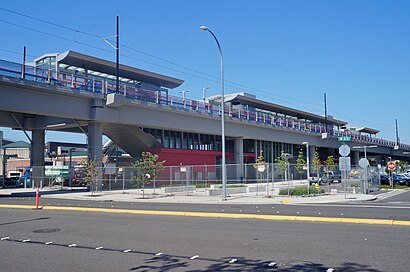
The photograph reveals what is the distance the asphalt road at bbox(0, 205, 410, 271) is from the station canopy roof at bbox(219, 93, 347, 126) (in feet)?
175

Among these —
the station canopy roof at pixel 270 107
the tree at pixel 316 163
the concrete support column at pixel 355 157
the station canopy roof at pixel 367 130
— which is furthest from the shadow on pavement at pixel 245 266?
the station canopy roof at pixel 367 130

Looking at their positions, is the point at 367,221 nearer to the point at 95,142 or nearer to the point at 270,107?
the point at 95,142

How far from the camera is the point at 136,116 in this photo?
38.3 metres

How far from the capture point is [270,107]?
250 ft

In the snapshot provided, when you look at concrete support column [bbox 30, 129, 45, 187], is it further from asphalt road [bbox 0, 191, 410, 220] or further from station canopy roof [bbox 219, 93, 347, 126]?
station canopy roof [bbox 219, 93, 347, 126]

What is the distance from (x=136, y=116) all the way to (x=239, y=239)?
28583mm

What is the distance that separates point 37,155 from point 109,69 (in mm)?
12120

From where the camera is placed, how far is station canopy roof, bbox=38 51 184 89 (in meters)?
41.3

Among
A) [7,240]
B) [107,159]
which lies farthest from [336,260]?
[107,159]

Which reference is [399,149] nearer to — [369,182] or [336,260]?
[369,182]

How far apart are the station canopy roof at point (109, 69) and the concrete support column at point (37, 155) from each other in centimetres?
837

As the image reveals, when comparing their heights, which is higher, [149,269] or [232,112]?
[232,112]

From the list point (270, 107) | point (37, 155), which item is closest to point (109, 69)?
point (37, 155)

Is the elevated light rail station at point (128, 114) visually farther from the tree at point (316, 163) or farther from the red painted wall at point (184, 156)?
the tree at point (316, 163)
